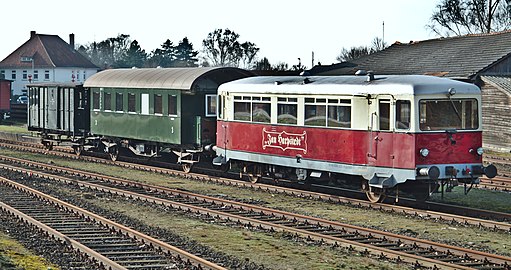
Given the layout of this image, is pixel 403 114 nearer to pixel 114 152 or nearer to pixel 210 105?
pixel 210 105

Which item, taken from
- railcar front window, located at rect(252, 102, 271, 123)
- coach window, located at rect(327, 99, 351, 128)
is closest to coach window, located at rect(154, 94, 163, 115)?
railcar front window, located at rect(252, 102, 271, 123)

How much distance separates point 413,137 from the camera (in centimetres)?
1720

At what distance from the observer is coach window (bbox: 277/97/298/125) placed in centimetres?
2050

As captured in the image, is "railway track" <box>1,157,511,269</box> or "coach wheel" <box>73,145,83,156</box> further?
"coach wheel" <box>73,145,83,156</box>

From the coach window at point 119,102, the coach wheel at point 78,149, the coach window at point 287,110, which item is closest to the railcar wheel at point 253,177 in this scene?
the coach window at point 287,110

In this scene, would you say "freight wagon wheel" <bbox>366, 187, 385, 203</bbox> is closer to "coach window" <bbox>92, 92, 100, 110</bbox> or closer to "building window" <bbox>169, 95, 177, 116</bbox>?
"building window" <bbox>169, 95, 177, 116</bbox>

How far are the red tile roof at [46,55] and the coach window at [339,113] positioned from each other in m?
92.5

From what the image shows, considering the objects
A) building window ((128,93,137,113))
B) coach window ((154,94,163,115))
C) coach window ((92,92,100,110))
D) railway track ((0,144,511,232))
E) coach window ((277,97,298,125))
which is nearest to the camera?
railway track ((0,144,511,232))

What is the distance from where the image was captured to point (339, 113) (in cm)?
1911

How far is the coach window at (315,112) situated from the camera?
19594 mm

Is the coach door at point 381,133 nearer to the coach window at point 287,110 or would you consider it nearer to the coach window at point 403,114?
the coach window at point 403,114

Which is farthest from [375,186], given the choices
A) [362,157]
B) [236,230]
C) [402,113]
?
[236,230]

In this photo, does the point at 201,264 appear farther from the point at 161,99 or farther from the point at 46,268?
the point at 161,99

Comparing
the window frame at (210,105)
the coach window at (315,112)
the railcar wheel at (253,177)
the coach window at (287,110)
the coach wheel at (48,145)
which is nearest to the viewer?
the coach window at (315,112)
